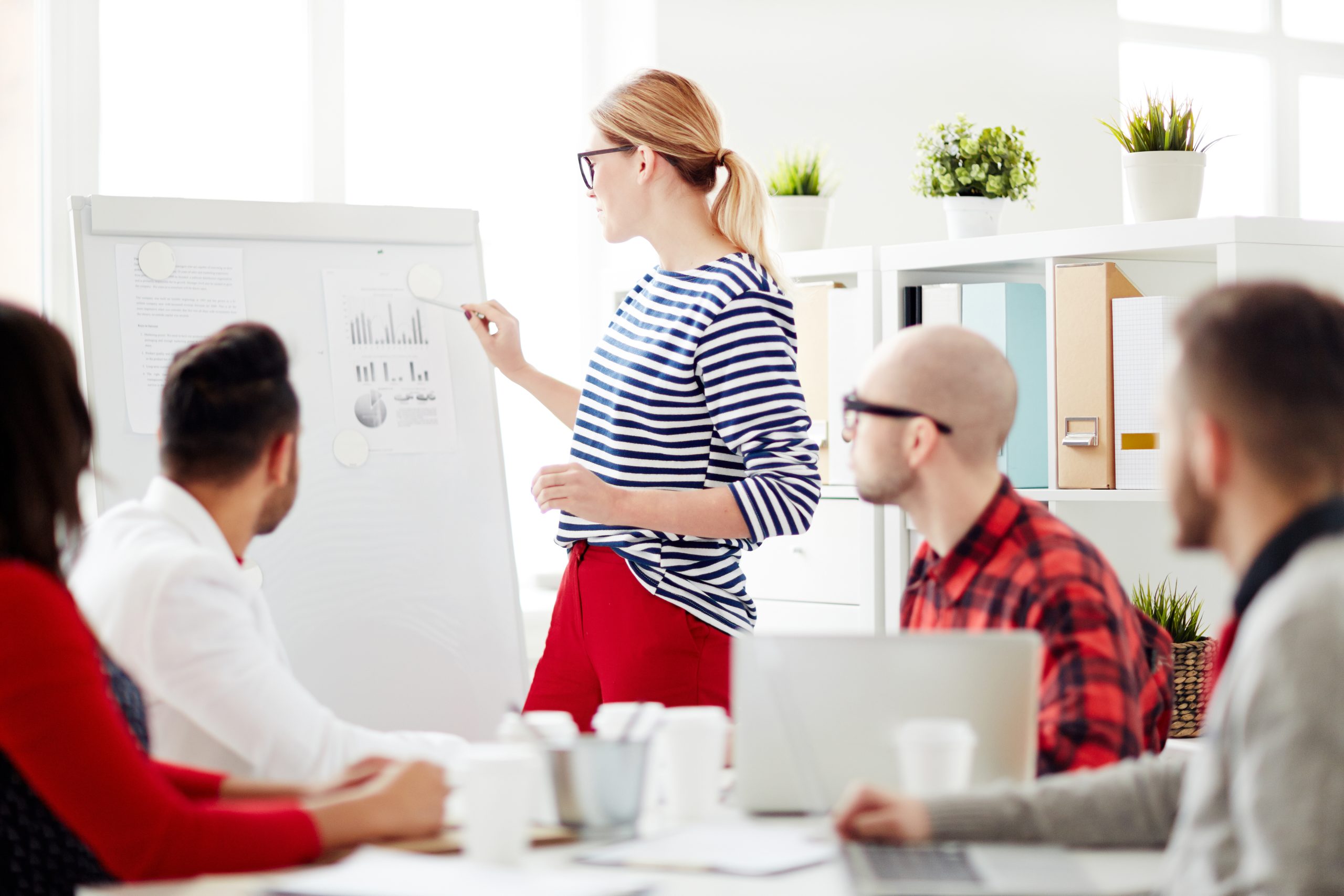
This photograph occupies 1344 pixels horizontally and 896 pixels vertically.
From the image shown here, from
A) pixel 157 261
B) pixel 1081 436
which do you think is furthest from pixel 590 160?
pixel 1081 436

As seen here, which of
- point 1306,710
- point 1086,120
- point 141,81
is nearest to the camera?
point 1306,710

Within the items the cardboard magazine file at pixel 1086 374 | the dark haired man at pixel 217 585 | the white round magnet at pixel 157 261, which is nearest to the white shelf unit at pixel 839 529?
the cardboard magazine file at pixel 1086 374

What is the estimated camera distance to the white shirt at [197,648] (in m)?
1.40

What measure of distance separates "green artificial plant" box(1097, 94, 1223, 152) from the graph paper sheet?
0.30 metres

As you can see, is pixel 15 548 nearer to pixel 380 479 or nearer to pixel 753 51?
pixel 380 479

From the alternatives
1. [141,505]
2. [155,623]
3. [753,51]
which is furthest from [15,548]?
[753,51]

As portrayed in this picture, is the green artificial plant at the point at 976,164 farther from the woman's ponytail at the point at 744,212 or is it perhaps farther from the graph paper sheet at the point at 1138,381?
the woman's ponytail at the point at 744,212

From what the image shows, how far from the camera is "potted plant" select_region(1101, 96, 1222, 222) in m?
2.66

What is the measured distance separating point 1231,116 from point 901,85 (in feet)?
4.91

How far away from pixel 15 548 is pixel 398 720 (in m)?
1.17

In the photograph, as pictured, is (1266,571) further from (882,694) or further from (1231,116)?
(1231,116)

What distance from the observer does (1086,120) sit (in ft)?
12.8

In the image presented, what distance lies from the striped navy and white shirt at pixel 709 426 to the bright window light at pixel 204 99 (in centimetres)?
150

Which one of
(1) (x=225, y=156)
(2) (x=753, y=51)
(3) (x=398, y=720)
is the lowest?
(3) (x=398, y=720)
